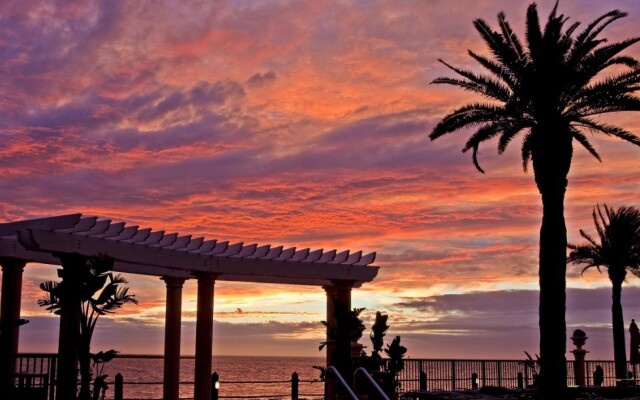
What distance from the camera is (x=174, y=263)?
22844 millimetres

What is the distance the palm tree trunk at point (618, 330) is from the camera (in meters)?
36.1

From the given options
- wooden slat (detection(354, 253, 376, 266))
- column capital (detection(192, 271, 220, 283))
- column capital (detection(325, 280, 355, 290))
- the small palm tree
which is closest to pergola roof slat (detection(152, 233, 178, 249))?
column capital (detection(192, 271, 220, 283))

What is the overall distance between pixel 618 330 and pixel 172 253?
2336cm

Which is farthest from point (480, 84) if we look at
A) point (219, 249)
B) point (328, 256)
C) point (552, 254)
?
point (219, 249)

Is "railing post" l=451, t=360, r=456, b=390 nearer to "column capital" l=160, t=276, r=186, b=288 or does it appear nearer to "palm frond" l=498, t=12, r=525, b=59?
"column capital" l=160, t=276, r=186, b=288

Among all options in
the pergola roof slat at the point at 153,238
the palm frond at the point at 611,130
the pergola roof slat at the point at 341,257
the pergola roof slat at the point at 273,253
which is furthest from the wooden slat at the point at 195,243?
the palm frond at the point at 611,130

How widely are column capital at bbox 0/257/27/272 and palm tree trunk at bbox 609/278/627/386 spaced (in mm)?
27152

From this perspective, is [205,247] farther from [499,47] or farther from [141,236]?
[499,47]

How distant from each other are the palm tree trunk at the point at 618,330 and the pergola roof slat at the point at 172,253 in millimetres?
14610

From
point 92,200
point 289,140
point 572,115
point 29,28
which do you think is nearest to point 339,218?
point 289,140

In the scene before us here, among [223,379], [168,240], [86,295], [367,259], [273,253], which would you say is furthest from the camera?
[223,379]

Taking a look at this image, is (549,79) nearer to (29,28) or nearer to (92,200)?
(29,28)

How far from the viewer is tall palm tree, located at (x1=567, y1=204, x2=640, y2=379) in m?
36.4

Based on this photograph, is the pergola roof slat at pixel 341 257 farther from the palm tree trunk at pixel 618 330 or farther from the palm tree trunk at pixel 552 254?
the palm tree trunk at pixel 618 330
